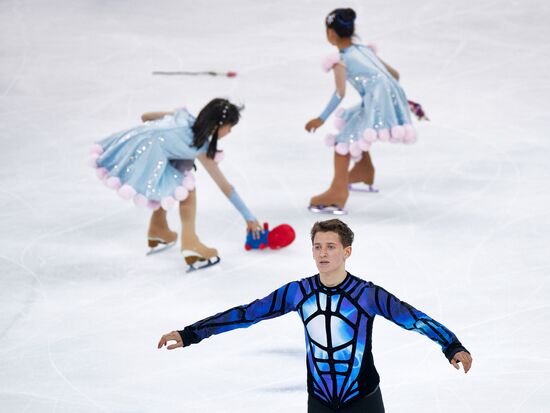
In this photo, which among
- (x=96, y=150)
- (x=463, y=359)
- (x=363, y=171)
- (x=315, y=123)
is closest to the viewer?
(x=463, y=359)

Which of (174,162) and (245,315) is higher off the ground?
(245,315)

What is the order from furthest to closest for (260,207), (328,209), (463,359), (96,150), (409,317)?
(260,207), (328,209), (96,150), (409,317), (463,359)

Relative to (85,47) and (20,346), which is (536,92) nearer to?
(85,47)

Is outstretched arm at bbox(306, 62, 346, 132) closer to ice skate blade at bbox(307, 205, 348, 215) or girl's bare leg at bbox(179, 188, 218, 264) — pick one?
ice skate blade at bbox(307, 205, 348, 215)

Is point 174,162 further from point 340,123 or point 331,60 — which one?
point 340,123

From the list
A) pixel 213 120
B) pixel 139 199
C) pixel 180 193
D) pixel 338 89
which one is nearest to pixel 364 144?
pixel 338 89

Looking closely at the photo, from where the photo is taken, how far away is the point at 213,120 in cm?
885

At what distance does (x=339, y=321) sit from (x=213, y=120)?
394cm

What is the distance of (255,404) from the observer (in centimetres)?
681

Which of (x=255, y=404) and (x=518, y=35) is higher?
(x=518, y=35)

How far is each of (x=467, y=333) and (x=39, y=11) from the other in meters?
9.86

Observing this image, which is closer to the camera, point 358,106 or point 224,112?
point 224,112

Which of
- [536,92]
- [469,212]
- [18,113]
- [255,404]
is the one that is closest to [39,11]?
[18,113]

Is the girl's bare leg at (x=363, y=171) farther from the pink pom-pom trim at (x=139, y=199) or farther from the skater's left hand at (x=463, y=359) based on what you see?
the skater's left hand at (x=463, y=359)
